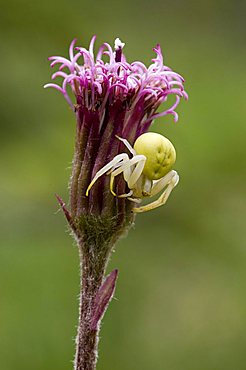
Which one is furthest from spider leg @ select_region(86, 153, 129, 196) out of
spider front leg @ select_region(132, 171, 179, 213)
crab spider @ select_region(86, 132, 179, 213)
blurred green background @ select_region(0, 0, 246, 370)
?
blurred green background @ select_region(0, 0, 246, 370)

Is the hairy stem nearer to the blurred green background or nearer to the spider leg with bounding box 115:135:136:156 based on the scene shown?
the spider leg with bounding box 115:135:136:156

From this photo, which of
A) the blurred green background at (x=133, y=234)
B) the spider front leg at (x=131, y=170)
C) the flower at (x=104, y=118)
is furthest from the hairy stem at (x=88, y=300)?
the blurred green background at (x=133, y=234)

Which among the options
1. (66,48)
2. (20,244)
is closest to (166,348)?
(20,244)

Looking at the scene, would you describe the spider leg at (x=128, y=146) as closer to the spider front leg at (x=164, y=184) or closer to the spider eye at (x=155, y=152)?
the spider eye at (x=155, y=152)

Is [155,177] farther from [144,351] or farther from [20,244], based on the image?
[20,244]

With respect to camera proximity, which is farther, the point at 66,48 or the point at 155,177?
the point at 66,48

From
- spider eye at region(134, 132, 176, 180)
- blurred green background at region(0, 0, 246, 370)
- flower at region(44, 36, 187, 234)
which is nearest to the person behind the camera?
spider eye at region(134, 132, 176, 180)

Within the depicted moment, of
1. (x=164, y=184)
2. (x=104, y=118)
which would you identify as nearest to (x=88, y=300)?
(x=164, y=184)
